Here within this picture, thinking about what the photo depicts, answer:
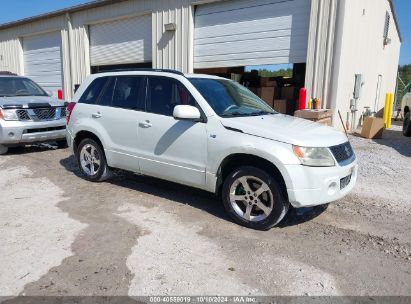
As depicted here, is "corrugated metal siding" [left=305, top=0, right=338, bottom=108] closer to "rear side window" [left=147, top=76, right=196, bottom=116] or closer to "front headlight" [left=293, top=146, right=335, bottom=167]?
"rear side window" [left=147, top=76, right=196, bottom=116]

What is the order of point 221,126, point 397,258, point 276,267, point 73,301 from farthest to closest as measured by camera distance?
point 221,126, point 397,258, point 276,267, point 73,301

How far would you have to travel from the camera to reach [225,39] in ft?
38.0

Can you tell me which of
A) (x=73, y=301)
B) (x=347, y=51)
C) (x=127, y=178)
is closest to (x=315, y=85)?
(x=347, y=51)

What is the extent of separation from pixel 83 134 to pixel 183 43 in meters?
7.38

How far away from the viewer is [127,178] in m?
6.28

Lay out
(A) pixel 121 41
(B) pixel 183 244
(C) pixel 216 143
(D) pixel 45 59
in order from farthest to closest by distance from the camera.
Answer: (D) pixel 45 59 < (A) pixel 121 41 < (C) pixel 216 143 < (B) pixel 183 244

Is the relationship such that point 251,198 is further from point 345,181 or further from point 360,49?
point 360,49

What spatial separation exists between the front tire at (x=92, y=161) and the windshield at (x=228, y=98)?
2.10 meters

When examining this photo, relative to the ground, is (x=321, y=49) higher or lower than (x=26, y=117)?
higher

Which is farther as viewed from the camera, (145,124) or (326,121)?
(326,121)

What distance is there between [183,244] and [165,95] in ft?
7.09

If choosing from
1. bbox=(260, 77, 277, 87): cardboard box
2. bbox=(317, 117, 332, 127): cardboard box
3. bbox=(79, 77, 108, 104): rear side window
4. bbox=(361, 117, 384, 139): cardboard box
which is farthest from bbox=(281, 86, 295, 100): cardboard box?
bbox=(79, 77, 108, 104): rear side window

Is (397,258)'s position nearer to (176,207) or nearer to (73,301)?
(176,207)

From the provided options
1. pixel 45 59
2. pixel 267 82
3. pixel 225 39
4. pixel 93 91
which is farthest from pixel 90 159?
pixel 45 59
